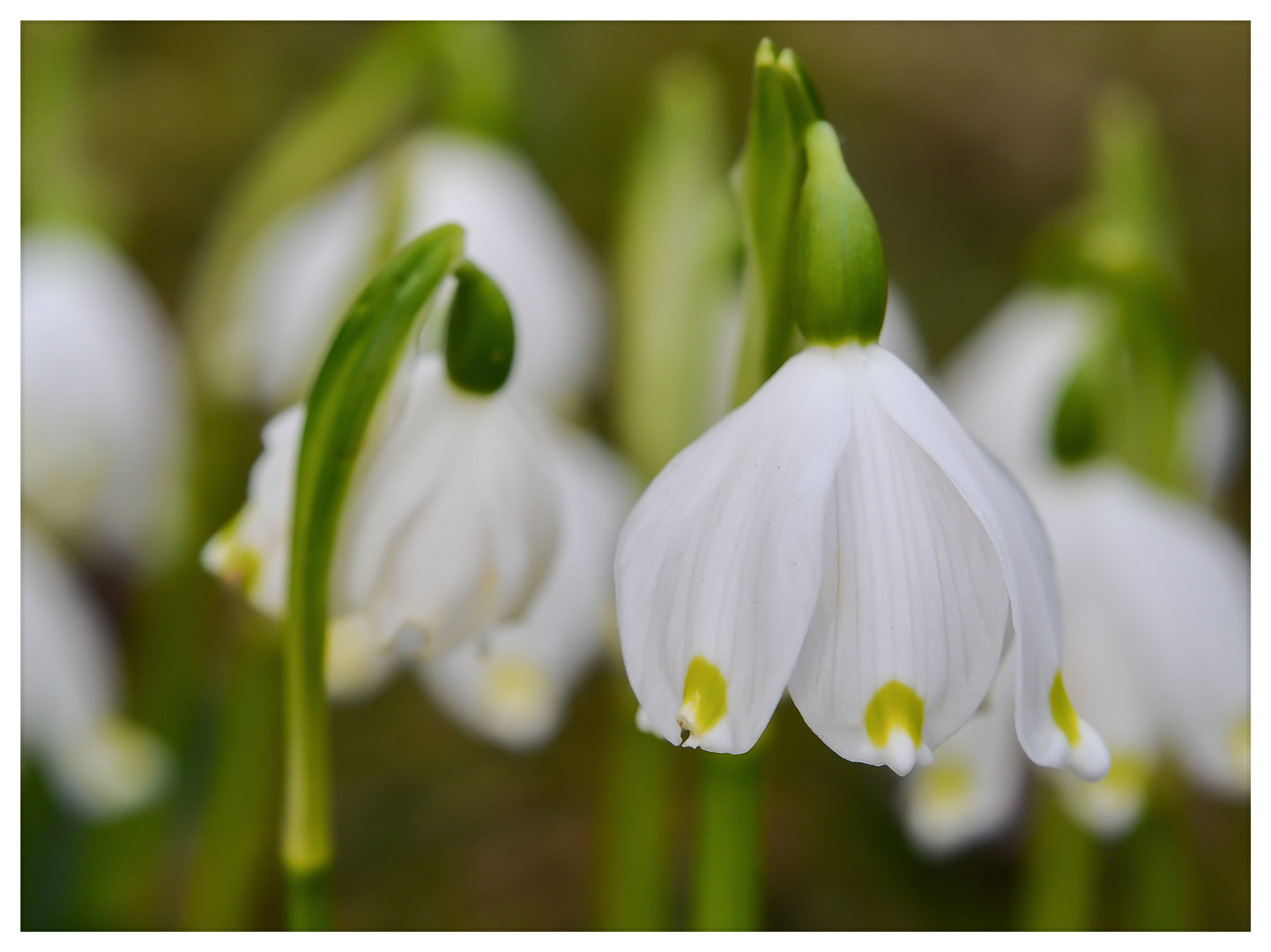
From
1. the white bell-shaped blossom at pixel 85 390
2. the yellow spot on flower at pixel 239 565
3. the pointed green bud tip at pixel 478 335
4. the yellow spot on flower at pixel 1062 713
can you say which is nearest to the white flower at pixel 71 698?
the white bell-shaped blossom at pixel 85 390

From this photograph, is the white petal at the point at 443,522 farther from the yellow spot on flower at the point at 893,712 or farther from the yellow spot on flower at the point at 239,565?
the yellow spot on flower at the point at 893,712

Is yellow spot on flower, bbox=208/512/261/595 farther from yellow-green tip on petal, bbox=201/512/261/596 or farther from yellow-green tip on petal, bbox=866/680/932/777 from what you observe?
yellow-green tip on petal, bbox=866/680/932/777

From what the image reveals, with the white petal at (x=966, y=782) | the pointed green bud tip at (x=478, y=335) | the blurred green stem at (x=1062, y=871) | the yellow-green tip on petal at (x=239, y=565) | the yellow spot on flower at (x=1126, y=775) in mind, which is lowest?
the blurred green stem at (x=1062, y=871)

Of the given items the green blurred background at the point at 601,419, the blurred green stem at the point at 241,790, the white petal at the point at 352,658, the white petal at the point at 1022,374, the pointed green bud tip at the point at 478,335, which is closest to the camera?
the pointed green bud tip at the point at 478,335

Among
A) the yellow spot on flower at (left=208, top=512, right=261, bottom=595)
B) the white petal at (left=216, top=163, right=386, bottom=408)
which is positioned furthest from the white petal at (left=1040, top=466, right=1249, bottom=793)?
the white petal at (left=216, top=163, right=386, bottom=408)

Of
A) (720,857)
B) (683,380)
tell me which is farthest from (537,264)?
(720,857)

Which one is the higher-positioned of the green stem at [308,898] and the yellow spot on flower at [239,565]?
the yellow spot on flower at [239,565]

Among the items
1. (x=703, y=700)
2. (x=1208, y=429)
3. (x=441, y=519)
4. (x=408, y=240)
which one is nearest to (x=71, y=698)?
A: (x=408, y=240)
